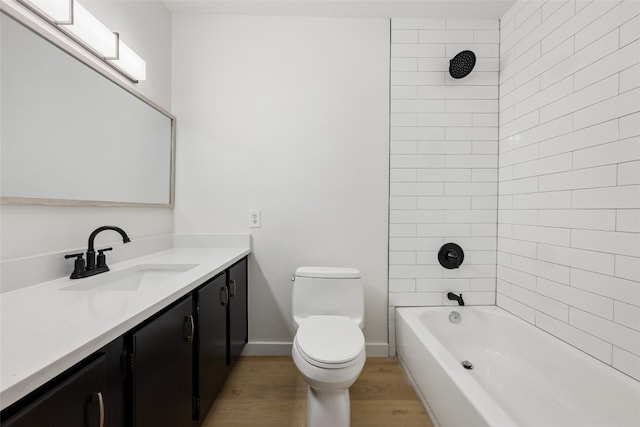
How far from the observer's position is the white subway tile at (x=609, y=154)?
106cm

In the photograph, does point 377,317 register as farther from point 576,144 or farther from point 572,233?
point 576,144

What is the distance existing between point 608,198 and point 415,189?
36.3 inches

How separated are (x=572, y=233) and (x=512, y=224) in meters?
0.41

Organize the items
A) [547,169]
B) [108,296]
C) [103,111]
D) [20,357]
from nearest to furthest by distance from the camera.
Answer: [20,357]
[108,296]
[103,111]
[547,169]

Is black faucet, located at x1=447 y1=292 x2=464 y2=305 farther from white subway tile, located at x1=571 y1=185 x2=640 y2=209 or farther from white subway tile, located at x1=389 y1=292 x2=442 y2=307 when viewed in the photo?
white subway tile, located at x1=571 y1=185 x2=640 y2=209

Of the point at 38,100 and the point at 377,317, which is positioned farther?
the point at 377,317

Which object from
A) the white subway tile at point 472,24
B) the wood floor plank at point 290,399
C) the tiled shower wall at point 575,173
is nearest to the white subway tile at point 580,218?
the tiled shower wall at point 575,173

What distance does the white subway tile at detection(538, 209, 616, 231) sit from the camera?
1146mm

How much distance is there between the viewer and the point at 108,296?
833 mm

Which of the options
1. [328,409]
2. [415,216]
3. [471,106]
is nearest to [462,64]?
[471,106]

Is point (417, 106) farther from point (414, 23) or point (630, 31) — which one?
point (630, 31)

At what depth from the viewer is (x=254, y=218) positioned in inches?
72.6

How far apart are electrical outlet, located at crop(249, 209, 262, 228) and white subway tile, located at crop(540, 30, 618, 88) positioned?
1.87 meters

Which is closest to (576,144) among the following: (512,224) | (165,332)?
(512,224)
